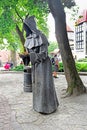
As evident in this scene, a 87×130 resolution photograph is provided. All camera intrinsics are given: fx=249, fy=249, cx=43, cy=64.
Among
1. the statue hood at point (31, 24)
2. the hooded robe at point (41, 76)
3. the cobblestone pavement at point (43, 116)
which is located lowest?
the cobblestone pavement at point (43, 116)

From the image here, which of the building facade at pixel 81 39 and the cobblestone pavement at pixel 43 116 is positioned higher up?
the building facade at pixel 81 39

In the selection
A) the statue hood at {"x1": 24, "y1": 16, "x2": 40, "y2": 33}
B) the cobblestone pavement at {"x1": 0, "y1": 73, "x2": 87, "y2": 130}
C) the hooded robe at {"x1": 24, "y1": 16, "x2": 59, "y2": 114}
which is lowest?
the cobblestone pavement at {"x1": 0, "y1": 73, "x2": 87, "y2": 130}

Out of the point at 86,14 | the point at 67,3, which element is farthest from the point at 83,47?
the point at 67,3

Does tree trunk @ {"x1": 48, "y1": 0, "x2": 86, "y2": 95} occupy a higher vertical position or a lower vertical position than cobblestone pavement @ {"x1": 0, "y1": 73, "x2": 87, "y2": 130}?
higher

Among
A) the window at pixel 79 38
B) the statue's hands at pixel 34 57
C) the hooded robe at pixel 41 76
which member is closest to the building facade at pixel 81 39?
the window at pixel 79 38

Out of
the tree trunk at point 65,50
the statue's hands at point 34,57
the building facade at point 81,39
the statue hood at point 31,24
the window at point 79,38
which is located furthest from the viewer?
the window at point 79,38

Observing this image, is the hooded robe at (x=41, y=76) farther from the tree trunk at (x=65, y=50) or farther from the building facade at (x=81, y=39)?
the building facade at (x=81, y=39)

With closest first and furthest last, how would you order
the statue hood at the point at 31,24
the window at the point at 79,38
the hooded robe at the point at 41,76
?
the hooded robe at the point at 41,76 → the statue hood at the point at 31,24 → the window at the point at 79,38

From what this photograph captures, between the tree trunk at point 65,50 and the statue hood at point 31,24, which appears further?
the tree trunk at point 65,50

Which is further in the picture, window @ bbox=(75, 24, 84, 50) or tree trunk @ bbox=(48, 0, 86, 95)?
window @ bbox=(75, 24, 84, 50)

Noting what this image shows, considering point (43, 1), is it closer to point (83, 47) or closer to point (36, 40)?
point (36, 40)

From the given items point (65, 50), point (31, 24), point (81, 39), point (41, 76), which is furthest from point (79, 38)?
point (41, 76)

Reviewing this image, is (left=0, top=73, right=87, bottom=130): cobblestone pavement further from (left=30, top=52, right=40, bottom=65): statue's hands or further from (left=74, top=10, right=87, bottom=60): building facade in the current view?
(left=74, top=10, right=87, bottom=60): building facade

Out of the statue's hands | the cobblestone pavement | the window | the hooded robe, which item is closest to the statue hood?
the hooded robe
